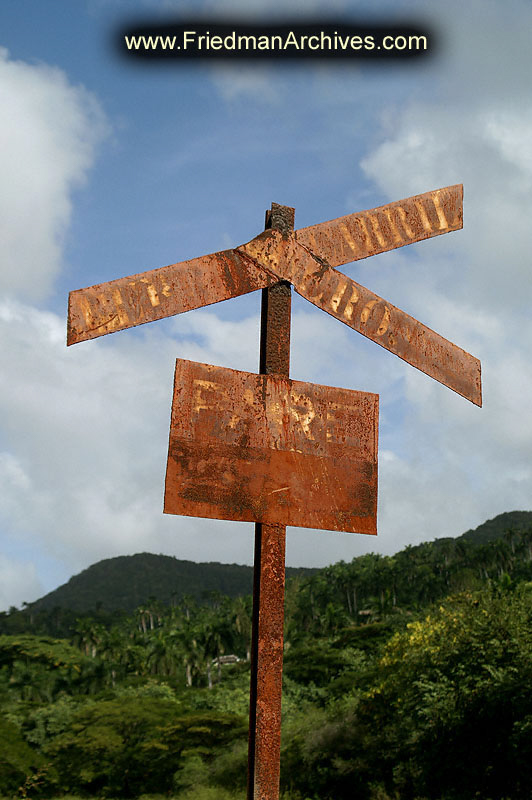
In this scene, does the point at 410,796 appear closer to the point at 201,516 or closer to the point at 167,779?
the point at 167,779

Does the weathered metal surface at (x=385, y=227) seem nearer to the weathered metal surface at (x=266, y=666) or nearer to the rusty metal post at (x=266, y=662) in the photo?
the rusty metal post at (x=266, y=662)

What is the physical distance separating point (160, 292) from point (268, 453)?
3.64ft

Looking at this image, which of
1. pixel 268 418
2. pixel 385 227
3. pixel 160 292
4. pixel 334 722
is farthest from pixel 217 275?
pixel 334 722

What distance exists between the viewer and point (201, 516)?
150 inches

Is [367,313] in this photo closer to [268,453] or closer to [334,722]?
[268,453]

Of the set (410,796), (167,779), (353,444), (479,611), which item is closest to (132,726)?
(167,779)

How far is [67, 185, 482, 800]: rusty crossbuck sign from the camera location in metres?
3.88

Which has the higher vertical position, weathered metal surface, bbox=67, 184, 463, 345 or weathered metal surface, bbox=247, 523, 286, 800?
weathered metal surface, bbox=67, 184, 463, 345

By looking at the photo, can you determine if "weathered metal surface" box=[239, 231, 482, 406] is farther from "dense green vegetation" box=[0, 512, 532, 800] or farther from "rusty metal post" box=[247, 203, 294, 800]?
"dense green vegetation" box=[0, 512, 532, 800]

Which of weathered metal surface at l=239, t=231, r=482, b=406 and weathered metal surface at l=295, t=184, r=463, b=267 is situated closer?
weathered metal surface at l=239, t=231, r=482, b=406

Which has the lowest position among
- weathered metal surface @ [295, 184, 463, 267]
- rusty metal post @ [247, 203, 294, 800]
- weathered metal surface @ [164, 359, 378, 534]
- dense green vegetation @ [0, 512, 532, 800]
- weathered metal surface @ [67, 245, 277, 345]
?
dense green vegetation @ [0, 512, 532, 800]

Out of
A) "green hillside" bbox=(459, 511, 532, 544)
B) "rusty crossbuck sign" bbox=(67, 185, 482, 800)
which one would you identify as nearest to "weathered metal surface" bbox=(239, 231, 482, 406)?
"rusty crossbuck sign" bbox=(67, 185, 482, 800)

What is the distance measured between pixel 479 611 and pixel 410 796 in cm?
528

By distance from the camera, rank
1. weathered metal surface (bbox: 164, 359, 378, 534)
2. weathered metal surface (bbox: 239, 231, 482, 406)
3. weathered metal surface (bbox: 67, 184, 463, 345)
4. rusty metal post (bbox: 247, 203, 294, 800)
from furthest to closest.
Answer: weathered metal surface (bbox: 239, 231, 482, 406), weathered metal surface (bbox: 67, 184, 463, 345), weathered metal surface (bbox: 164, 359, 378, 534), rusty metal post (bbox: 247, 203, 294, 800)
